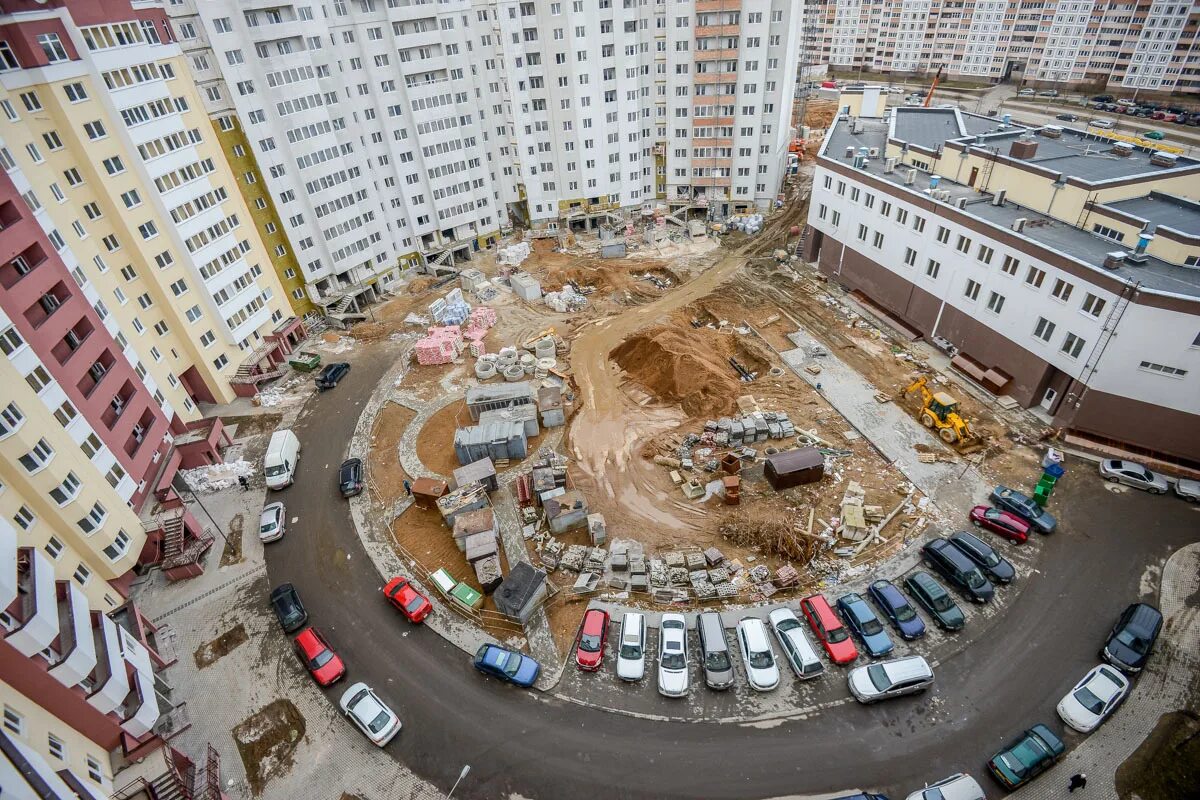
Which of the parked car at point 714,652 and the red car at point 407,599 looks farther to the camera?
the red car at point 407,599

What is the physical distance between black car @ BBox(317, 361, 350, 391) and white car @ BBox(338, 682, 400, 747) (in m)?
28.0

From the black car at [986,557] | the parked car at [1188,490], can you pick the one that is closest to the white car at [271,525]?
the black car at [986,557]

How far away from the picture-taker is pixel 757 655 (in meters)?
25.6

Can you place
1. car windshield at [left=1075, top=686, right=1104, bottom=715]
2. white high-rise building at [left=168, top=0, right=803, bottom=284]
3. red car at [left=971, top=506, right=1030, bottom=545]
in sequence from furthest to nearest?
white high-rise building at [left=168, top=0, right=803, bottom=284] → red car at [left=971, top=506, right=1030, bottom=545] → car windshield at [left=1075, top=686, right=1104, bottom=715]

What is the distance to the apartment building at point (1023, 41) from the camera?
328 feet

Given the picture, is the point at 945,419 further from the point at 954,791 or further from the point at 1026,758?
the point at 954,791

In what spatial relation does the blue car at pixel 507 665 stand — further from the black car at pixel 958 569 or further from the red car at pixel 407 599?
the black car at pixel 958 569

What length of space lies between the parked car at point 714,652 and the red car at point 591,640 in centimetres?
459

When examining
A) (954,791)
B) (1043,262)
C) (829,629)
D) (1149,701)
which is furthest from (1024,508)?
(954,791)

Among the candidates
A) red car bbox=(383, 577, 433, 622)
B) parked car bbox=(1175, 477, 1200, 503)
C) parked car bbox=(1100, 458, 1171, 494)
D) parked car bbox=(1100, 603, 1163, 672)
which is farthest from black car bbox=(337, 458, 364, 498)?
parked car bbox=(1175, 477, 1200, 503)

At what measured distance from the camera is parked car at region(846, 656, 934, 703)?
2416 cm

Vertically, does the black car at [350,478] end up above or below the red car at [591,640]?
above

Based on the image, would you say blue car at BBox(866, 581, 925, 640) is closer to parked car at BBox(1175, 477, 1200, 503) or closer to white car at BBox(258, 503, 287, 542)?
parked car at BBox(1175, 477, 1200, 503)

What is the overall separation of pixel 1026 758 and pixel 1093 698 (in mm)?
4463
